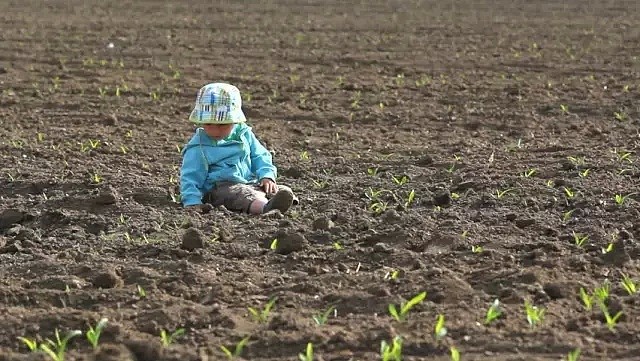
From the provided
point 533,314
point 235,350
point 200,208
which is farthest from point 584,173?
point 235,350

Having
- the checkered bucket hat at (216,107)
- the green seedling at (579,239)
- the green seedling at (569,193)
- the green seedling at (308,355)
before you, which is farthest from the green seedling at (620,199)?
the green seedling at (308,355)

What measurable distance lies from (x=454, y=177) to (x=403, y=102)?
3714mm

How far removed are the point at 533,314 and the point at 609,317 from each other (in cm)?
A: 33

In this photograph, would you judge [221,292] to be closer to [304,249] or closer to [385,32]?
[304,249]

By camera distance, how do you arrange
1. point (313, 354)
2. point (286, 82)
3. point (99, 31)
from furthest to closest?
point (99, 31) → point (286, 82) → point (313, 354)

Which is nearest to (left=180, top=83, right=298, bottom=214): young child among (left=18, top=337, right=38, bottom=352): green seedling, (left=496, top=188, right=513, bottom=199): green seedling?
(left=496, top=188, right=513, bottom=199): green seedling

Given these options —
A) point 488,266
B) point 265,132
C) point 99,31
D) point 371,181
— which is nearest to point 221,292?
point 488,266

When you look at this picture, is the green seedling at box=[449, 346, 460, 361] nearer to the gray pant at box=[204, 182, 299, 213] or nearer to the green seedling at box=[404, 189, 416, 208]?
the green seedling at box=[404, 189, 416, 208]

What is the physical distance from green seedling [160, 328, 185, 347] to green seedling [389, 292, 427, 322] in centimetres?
87

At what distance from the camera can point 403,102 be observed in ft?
36.2

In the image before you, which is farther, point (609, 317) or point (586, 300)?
point (586, 300)

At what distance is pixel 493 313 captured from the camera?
451cm

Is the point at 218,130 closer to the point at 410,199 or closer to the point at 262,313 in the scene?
the point at 410,199

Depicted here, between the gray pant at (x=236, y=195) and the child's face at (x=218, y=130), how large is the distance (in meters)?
0.32
